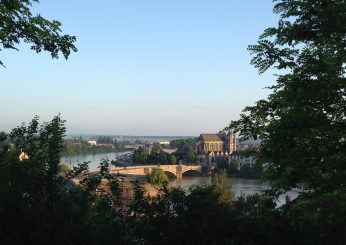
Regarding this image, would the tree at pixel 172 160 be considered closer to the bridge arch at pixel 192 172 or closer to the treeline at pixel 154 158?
the treeline at pixel 154 158

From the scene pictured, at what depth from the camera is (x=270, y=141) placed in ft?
25.9

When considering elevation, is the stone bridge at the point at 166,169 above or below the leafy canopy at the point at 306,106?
below

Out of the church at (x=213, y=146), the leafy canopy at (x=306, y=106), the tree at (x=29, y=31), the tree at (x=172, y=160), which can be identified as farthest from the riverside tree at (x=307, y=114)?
the church at (x=213, y=146)

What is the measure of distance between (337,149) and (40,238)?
16.1 feet

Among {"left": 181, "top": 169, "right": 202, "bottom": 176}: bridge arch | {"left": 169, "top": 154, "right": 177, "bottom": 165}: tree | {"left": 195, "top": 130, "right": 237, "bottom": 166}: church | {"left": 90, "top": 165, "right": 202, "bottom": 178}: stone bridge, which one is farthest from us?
{"left": 195, "top": 130, "right": 237, "bottom": 166}: church

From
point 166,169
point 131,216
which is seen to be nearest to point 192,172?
point 166,169

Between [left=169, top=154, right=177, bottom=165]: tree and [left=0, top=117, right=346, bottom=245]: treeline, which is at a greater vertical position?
[left=0, top=117, right=346, bottom=245]: treeline

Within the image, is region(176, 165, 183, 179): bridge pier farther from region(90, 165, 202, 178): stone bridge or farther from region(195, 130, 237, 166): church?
region(195, 130, 237, 166): church

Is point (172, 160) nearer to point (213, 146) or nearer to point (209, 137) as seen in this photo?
point (213, 146)

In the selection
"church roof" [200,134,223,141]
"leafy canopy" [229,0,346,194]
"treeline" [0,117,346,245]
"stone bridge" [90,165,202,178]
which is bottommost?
"stone bridge" [90,165,202,178]

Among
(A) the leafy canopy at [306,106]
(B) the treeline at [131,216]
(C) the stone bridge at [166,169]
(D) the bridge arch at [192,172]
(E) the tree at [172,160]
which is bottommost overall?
(D) the bridge arch at [192,172]

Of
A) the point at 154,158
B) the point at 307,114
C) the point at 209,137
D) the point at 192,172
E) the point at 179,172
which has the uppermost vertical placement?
the point at 209,137

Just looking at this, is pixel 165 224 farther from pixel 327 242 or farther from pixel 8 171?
pixel 8 171

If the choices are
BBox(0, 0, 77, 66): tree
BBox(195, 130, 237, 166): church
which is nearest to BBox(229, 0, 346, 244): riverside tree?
BBox(0, 0, 77, 66): tree
